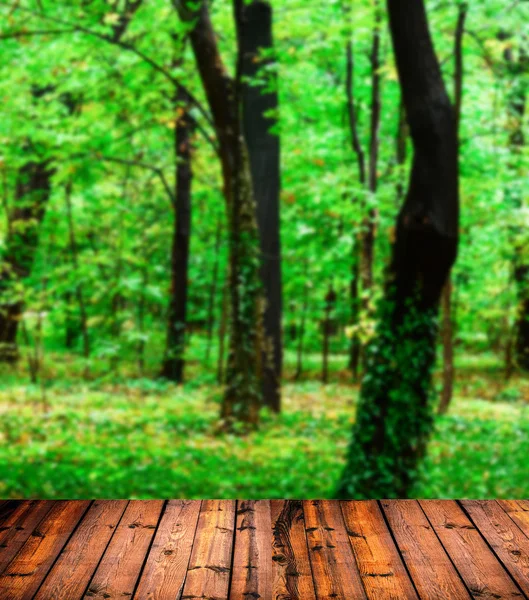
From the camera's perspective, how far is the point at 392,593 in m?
2.51

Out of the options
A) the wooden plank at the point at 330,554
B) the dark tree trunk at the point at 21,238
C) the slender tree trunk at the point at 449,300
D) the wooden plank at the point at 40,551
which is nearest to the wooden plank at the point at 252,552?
the wooden plank at the point at 330,554

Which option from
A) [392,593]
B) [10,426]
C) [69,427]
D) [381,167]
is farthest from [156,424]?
[381,167]

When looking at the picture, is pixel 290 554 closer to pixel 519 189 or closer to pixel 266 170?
pixel 266 170

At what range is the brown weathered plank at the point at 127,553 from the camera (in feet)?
8.29

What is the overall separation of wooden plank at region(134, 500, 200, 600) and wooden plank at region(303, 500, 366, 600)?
1.78ft

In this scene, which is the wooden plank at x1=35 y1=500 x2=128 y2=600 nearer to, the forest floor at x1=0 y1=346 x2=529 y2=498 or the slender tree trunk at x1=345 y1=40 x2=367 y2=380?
the forest floor at x1=0 y1=346 x2=529 y2=498

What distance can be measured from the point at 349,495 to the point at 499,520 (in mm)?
2619

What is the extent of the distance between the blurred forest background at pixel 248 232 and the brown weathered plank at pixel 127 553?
2895 mm

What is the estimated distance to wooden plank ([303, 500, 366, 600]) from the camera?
252cm

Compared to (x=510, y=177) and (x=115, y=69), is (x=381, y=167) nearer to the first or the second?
(x=510, y=177)

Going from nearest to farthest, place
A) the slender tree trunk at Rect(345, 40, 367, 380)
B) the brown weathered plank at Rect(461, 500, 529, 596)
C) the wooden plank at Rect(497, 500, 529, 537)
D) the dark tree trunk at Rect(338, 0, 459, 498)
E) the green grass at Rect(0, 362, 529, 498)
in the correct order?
the brown weathered plank at Rect(461, 500, 529, 596) → the wooden plank at Rect(497, 500, 529, 537) → the dark tree trunk at Rect(338, 0, 459, 498) → the green grass at Rect(0, 362, 529, 498) → the slender tree trunk at Rect(345, 40, 367, 380)

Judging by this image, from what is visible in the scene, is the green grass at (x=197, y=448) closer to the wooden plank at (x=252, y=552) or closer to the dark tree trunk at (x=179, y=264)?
the dark tree trunk at (x=179, y=264)

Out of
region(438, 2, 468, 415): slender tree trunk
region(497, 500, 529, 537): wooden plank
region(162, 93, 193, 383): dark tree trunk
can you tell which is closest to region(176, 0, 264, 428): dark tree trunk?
region(438, 2, 468, 415): slender tree trunk

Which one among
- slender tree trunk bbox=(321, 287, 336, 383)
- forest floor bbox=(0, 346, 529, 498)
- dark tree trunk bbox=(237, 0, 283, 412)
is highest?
dark tree trunk bbox=(237, 0, 283, 412)
